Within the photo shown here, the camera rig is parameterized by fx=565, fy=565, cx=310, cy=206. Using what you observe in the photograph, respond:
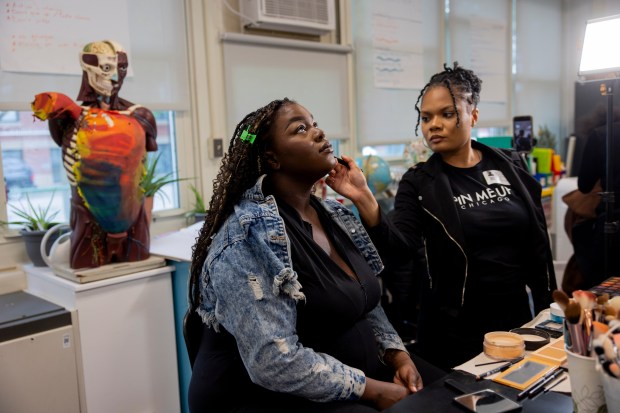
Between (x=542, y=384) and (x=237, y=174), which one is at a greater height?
(x=237, y=174)

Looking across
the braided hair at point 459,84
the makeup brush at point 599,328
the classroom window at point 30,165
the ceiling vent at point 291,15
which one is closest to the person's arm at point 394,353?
the makeup brush at point 599,328

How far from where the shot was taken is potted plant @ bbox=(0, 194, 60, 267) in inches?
85.2

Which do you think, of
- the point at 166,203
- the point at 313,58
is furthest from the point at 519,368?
the point at 313,58

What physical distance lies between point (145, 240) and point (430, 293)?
106 cm

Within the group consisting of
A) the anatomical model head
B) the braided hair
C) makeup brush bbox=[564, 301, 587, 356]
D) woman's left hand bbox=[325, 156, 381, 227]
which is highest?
the anatomical model head

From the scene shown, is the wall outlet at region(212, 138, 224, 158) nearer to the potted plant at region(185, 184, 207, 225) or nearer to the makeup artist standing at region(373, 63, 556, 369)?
the potted plant at region(185, 184, 207, 225)

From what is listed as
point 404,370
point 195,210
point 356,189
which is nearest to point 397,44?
point 195,210

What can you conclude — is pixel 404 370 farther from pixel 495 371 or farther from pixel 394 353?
pixel 495 371

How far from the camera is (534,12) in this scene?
5.41 metres

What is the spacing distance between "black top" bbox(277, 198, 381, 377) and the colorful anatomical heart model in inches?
29.8

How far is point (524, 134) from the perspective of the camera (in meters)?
3.79

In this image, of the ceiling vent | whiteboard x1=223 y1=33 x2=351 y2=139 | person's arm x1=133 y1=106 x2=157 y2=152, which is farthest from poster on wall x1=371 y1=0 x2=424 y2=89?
person's arm x1=133 y1=106 x2=157 y2=152

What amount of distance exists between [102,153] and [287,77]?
5.27 feet

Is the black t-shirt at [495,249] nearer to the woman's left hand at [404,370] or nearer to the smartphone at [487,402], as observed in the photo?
the woman's left hand at [404,370]
